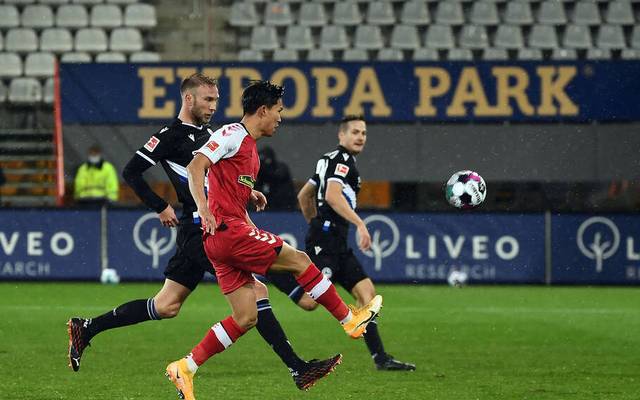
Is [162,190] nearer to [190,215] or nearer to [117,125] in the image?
[117,125]

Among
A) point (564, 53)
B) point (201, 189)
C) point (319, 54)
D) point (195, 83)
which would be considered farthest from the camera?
point (564, 53)

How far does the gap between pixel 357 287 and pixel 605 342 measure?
2541 mm

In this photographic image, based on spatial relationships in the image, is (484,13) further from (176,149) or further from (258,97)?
(258,97)

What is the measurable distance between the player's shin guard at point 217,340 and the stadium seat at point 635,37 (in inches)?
643

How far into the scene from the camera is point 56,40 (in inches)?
862

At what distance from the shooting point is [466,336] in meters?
11.2

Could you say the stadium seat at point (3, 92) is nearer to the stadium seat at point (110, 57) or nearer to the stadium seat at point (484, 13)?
the stadium seat at point (110, 57)

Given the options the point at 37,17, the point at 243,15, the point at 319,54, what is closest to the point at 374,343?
the point at 319,54

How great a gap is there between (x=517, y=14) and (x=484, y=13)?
24.4 inches

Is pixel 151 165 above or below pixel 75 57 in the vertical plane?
below

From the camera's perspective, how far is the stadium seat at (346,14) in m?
21.8

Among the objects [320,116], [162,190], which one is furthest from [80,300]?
[320,116]

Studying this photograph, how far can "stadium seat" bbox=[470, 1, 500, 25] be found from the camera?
2189 centimetres

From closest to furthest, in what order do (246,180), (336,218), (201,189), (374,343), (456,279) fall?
(201,189), (246,180), (374,343), (336,218), (456,279)
